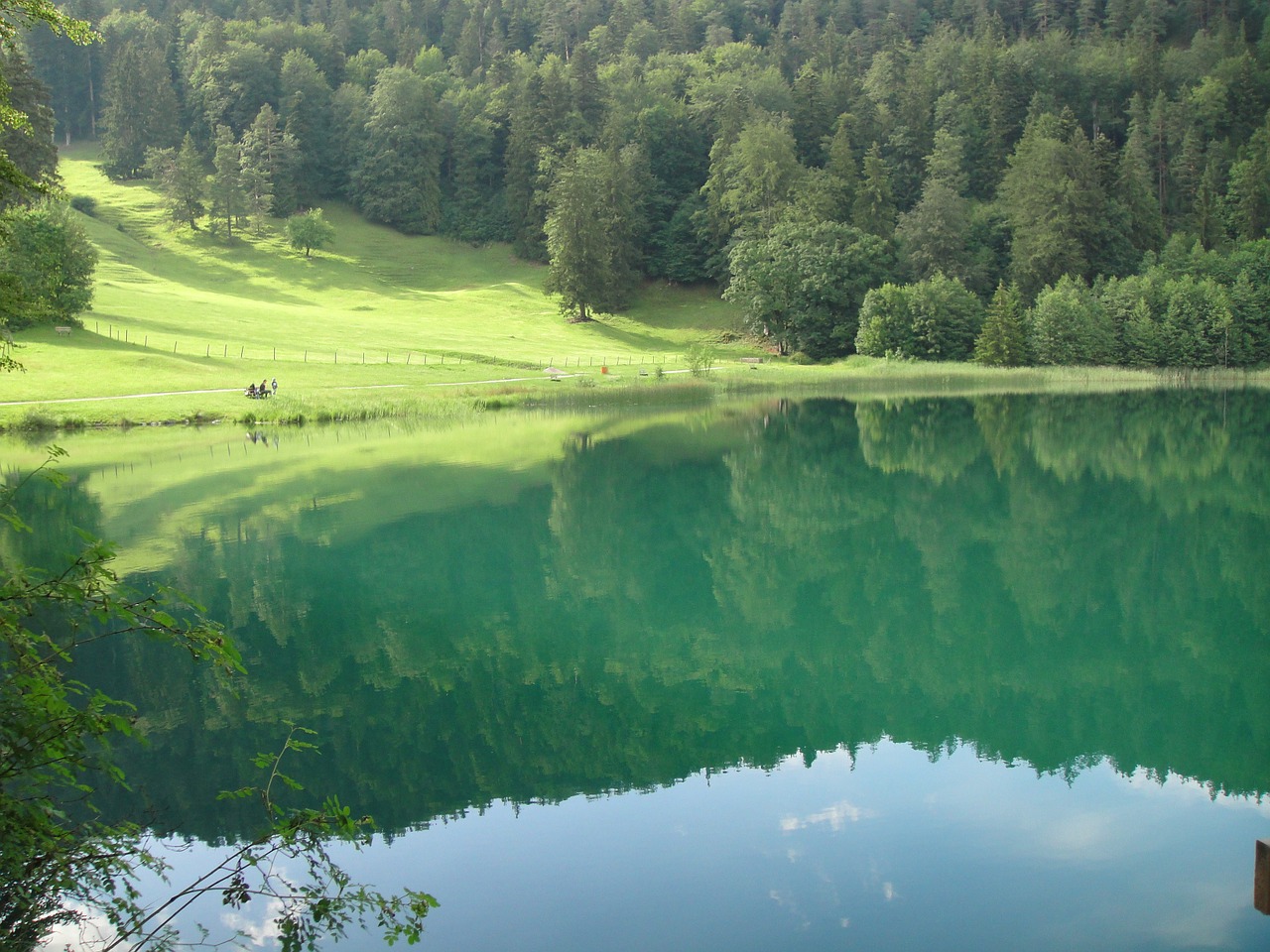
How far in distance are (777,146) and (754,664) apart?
84231 mm

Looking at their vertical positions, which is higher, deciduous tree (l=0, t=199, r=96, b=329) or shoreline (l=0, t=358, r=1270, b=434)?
deciduous tree (l=0, t=199, r=96, b=329)

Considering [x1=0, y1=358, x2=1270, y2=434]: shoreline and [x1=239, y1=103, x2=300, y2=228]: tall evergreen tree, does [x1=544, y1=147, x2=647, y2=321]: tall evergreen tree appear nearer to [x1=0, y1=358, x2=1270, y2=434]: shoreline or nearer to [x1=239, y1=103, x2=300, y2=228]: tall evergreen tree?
[x1=0, y1=358, x2=1270, y2=434]: shoreline

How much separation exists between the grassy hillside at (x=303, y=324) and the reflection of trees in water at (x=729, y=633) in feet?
86.4

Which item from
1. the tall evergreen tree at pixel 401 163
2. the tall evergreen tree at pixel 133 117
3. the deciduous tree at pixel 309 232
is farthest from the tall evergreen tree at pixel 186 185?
→ the tall evergreen tree at pixel 401 163

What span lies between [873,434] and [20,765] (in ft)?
130

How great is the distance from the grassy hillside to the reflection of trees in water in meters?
26.3

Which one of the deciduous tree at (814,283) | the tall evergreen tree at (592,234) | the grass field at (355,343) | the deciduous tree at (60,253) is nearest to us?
the grass field at (355,343)

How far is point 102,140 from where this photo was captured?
12069 centimetres

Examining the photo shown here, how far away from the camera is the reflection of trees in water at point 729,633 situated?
485 inches

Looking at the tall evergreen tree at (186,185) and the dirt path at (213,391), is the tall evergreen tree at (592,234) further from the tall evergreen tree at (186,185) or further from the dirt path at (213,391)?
the tall evergreen tree at (186,185)

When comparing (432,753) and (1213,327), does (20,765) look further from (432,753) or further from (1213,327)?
(1213,327)

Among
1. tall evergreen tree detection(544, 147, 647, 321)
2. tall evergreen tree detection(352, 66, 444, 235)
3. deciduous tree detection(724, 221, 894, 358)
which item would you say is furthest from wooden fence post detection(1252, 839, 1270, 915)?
tall evergreen tree detection(352, 66, 444, 235)

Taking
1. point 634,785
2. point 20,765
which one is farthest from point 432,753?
point 20,765

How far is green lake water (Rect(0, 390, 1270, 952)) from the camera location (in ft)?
29.9
